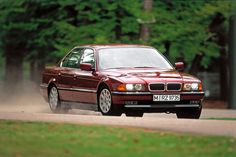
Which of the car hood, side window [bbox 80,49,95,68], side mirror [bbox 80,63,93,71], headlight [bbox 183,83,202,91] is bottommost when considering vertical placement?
headlight [bbox 183,83,202,91]

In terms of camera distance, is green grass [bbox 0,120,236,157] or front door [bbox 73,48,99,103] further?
front door [bbox 73,48,99,103]

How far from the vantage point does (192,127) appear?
45.9 ft

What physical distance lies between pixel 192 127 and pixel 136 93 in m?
3.00

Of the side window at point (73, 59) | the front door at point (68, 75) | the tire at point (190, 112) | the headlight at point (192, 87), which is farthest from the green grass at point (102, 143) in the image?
the side window at point (73, 59)

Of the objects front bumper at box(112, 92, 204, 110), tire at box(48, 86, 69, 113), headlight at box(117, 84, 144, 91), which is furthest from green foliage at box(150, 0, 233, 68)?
headlight at box(117, 84, 144, 91)

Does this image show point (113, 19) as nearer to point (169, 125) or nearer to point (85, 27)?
point (85, 27)

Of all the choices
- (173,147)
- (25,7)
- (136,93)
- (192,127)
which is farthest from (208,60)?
(173,147)

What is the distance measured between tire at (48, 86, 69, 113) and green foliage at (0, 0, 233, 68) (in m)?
10.4

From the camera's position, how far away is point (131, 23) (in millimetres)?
32812

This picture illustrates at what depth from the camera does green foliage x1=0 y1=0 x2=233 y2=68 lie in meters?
30.7

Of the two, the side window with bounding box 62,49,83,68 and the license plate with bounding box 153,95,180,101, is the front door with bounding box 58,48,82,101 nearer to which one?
the side window with bounding box 62,49,83,68

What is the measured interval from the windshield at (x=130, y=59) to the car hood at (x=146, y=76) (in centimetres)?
41

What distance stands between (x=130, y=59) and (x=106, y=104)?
5.01 ft

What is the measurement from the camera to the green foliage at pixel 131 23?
30.7 m
